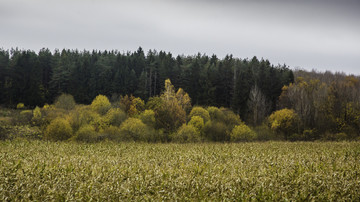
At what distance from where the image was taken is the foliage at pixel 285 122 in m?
62.6

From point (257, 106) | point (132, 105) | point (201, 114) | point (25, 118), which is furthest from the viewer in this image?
point (132, 105)

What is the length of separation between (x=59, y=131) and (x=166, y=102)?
826 inches

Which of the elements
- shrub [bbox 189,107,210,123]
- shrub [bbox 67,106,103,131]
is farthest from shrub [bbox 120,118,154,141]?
shrub [bbox 189,107,210,123]

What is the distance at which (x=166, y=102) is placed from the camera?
196 feet

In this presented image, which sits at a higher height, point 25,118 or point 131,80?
point 131,80

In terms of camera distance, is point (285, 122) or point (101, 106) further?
point (101, 106)

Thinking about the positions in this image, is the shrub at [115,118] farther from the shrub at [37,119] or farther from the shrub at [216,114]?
the shrub at [216,114]

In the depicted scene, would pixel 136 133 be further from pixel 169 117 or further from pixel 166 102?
pixel 166 102

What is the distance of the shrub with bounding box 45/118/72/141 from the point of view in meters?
52.1

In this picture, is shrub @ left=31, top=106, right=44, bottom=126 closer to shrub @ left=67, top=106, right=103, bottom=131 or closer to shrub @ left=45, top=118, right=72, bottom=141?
shrub @ left=67, top=106, right=103, bottom=131

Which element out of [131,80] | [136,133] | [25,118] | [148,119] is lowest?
[136,133]

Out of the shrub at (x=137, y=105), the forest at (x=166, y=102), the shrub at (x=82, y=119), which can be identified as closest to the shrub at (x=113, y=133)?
the forest at (x=166, y=102)

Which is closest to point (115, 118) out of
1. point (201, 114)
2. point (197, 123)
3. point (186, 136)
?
point (197, 123)

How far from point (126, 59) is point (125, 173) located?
295ft
